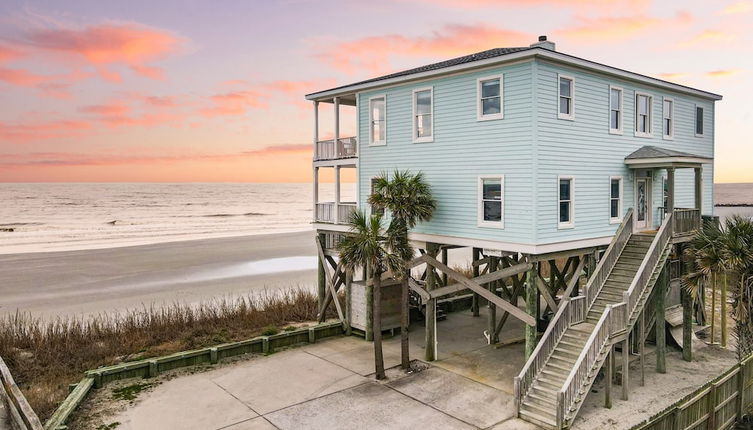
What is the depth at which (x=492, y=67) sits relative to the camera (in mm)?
18234

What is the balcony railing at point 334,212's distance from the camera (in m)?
25.1

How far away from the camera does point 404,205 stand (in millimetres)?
19078

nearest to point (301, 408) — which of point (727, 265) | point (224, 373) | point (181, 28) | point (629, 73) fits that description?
point (224, 373)

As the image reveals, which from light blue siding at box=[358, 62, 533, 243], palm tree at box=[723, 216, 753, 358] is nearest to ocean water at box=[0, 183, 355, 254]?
light blue siding at box=[358, 62, 533, 243]

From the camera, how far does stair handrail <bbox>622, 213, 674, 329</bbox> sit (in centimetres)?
1689

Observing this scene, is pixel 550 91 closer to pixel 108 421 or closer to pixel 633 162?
pixel 633 162

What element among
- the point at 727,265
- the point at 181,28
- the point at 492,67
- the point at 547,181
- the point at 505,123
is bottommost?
the point at 727,265

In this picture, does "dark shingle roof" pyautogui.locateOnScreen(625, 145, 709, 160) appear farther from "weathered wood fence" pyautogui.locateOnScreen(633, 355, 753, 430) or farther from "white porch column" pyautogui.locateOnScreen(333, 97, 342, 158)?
"white porch column" pyautogui.locateOnScreen(333, 97, 342, 158)

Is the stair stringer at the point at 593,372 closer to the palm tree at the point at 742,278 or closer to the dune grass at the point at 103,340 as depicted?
the palm tree at the point at 742,278

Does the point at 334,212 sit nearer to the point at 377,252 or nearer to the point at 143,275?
the point at 377,252

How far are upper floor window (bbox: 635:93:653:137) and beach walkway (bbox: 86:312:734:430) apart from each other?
30.2 feet

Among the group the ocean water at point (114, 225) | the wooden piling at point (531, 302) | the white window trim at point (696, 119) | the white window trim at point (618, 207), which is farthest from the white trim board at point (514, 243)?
the ocean water at point (114, 225)

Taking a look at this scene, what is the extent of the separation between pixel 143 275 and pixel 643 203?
3682 cm

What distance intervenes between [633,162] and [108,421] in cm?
1995
